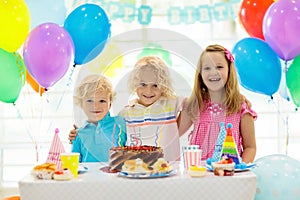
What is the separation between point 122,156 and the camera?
5.20 ft

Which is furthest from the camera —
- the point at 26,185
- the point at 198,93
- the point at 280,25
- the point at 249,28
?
the point at 249,28

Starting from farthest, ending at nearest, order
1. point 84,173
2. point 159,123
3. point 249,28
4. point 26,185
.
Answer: point 249,28 < point 159,123 < point 84,173 < point 26,185

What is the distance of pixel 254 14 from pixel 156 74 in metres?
1.20

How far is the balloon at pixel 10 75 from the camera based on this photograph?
2.60 meters

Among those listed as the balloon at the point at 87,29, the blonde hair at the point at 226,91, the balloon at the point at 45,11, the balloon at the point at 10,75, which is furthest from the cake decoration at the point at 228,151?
the balloon at the point at 45,11

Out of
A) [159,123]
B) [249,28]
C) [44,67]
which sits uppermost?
[249,28]

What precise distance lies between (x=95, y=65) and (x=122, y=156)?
505 mm

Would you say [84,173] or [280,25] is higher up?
[280,25]

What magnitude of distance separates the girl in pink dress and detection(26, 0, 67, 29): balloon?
123 cm

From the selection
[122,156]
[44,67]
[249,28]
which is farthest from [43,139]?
[122,156]

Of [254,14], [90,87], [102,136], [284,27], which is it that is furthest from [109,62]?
[254,14]

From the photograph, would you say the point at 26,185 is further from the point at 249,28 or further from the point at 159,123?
the point at 249,28

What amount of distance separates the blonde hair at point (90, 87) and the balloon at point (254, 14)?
1241 millimetres

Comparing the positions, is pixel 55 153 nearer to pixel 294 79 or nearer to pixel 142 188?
pixel 142 188
